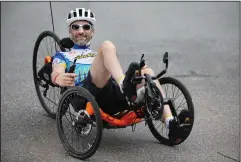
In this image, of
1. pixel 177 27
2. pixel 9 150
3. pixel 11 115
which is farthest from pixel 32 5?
pixel 9 150

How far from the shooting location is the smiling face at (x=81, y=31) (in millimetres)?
4520

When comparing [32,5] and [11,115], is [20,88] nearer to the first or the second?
[11,115]

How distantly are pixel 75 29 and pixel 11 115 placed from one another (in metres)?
1.29

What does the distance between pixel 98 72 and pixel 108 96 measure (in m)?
0.22

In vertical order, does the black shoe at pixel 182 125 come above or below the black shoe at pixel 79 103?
below

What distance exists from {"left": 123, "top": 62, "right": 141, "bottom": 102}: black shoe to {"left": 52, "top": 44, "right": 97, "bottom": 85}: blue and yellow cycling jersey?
0.70m

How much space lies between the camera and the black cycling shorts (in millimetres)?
4106

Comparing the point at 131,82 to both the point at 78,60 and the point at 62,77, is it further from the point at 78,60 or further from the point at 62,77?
the point at 78,60

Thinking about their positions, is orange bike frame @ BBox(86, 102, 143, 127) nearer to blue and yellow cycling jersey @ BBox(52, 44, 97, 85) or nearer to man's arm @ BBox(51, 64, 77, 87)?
man's arm @ BBox(51, 64, 77, 87)

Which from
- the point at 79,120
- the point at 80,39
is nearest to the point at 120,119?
the point at 79,120

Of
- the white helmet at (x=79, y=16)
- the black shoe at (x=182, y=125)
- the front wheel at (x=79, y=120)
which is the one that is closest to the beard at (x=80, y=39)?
the white helmet at (x=79, y=16)

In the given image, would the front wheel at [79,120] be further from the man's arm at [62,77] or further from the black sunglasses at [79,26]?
the black sunglasses at [79,26]

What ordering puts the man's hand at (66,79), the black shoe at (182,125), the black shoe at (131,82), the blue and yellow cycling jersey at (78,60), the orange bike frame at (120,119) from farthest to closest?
the blue and yellow cycling jersey at (78,60)
the man's hand at (66,79)
the orange bike frame at (120,119)
the black shoe at (182,125)
the black shoe at (131,82)

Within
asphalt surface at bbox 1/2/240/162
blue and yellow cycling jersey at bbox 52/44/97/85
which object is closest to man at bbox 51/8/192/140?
blue and yellow cycling jersey at bbox 52/44/97/85
